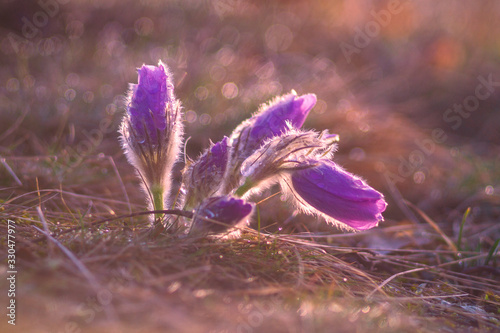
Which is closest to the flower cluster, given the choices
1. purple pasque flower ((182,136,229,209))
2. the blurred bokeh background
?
purple pasque flower ((182,136,229,209))

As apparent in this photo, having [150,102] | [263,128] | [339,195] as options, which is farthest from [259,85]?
[339,195]

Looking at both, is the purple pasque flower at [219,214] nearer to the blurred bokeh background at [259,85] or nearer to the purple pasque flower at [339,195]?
the purple pasque flower at [339,195]

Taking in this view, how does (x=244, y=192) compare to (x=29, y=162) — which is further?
(x=29, y=162)

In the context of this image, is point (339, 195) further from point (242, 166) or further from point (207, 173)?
point (207, 173)

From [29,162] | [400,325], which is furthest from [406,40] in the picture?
[400,325]

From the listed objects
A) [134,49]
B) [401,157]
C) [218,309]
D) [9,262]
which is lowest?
[401,157]

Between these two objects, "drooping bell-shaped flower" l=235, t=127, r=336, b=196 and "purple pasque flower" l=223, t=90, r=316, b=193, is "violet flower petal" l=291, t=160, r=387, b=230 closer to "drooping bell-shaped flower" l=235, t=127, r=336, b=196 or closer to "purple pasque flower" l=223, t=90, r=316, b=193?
"drooping bell-shaped flower" l=235, t=127, r=336, b=196

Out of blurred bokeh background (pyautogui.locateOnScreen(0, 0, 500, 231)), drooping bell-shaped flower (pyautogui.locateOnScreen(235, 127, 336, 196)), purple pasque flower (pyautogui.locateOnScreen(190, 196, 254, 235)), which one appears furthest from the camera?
blurred bokeh background (pyautogui.locateOnScreen(0, 0, 500, 231))

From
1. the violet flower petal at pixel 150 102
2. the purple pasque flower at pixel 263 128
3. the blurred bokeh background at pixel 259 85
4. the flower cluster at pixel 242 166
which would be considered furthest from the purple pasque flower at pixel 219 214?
the blurred bokeh background at pixel 259 85

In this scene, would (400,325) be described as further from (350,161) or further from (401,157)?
(401,157)
